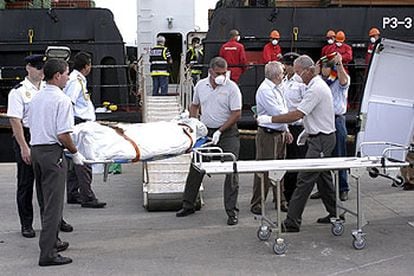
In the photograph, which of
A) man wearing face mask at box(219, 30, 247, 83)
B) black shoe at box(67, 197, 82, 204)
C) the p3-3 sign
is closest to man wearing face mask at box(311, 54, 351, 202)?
black shoe at box(67, 197, 82, 204)

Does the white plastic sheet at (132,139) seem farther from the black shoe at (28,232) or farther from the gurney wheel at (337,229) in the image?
the gurney wheel at (337,229)

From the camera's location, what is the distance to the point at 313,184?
661cm

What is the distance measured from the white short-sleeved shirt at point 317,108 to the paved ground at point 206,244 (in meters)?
1.05

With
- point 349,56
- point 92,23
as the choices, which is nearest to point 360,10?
point 349,56

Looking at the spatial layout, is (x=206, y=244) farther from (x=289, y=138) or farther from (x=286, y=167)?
(x=289, y=138)

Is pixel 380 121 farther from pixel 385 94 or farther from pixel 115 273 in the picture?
pixel 115 273

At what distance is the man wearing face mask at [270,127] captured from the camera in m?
7.45

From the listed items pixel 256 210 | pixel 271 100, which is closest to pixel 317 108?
pixel 271 100

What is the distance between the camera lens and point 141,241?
6.81 m

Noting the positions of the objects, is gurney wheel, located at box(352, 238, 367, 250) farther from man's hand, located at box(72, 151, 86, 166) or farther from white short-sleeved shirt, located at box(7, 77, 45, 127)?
white short-sleeved shirt, located at box(7, 77, 45, 127)

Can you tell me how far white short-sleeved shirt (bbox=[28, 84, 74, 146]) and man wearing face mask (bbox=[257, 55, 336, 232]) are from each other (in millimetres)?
2031

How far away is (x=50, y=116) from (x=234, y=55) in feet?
22.0

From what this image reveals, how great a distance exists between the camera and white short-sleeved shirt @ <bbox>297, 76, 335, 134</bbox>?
6.68m

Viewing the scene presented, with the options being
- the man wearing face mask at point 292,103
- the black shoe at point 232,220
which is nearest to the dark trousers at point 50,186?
the black shoe at point 232,220
